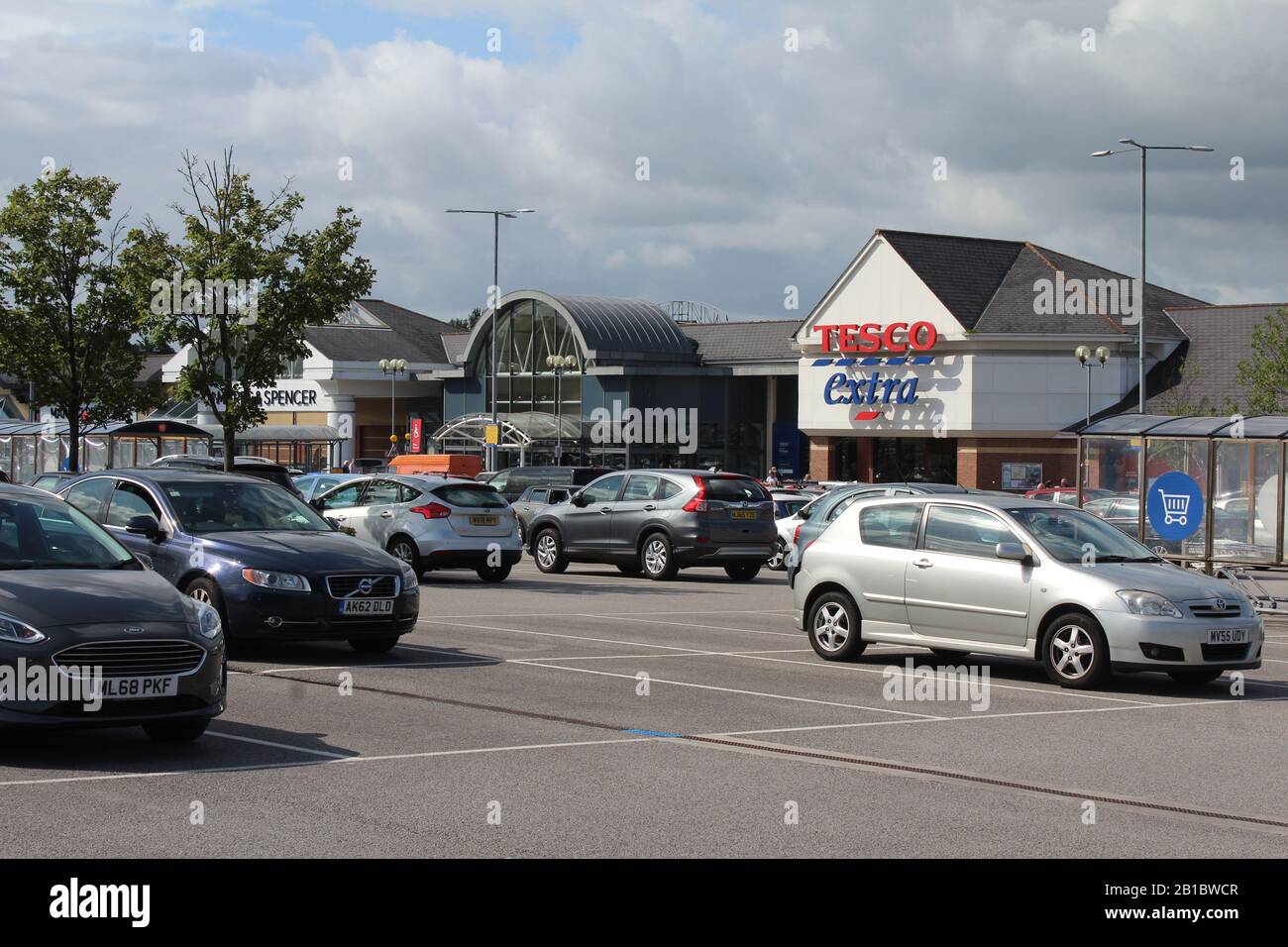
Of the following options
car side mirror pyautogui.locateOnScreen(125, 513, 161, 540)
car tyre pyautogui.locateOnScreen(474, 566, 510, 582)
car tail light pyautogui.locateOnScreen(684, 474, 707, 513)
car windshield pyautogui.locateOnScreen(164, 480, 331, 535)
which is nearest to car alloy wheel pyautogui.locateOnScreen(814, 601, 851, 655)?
car windshield pyautogui.locateOnScreen(164, 480, 331, 535)

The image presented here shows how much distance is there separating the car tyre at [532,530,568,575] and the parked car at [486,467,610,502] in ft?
33.0

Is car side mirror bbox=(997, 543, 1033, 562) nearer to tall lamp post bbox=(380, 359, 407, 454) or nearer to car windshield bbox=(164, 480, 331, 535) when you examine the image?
car windshield bbox=(164, 480, 331, 535)

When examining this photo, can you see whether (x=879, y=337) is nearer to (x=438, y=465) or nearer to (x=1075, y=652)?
(x=438, y=465)

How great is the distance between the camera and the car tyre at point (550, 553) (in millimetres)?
27250

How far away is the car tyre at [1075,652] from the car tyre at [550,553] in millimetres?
14385

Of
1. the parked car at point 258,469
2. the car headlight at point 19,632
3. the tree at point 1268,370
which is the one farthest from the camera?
the tree at point 1268,370

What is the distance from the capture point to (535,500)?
36.0 m

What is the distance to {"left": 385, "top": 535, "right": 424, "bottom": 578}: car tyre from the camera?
2348cm

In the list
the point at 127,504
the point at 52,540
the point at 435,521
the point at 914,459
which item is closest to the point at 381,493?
the point at 435,521

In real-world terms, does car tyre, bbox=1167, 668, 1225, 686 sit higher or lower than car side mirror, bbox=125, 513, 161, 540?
lower

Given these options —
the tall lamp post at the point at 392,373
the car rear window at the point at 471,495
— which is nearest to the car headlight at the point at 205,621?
the car rear window at the point at 471,495

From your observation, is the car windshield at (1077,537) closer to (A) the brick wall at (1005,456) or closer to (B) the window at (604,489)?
(B) the window at (604,489)

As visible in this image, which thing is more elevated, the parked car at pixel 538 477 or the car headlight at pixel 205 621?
the parked car at pixel 538 477
